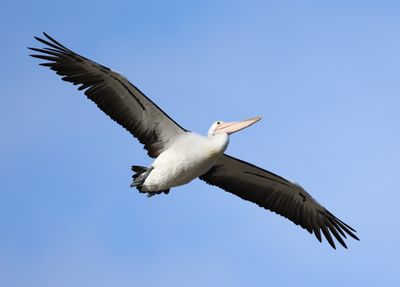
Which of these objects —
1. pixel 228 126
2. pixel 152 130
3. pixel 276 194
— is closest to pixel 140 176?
pixel 152 130

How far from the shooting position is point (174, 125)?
19344mm

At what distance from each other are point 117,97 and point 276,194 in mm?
4056

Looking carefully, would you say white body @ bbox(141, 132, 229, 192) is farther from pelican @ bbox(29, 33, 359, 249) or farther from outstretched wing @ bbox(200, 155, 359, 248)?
outstretched wing @ bbox(200, 155, 359, 248)

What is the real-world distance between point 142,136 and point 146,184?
1076 mm

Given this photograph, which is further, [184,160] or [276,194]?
[276,194]

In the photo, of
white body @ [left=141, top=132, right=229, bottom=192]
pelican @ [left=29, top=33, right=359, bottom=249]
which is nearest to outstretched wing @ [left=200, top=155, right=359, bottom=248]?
pelican @ [left=29, top=33, right=359, bottom=249]

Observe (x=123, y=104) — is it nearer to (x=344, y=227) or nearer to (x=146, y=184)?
(x=146, y=184)

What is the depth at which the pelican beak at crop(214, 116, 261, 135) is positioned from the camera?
19391mm

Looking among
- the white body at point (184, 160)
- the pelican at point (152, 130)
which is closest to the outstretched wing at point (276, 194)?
the pelican at point (152, 130)

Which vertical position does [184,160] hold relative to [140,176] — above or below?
above

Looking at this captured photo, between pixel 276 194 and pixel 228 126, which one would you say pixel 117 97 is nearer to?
pixel 228 126

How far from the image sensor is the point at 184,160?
62.1ft

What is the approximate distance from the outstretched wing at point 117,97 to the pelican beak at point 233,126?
0.79 m

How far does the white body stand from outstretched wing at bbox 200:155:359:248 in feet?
3.99
